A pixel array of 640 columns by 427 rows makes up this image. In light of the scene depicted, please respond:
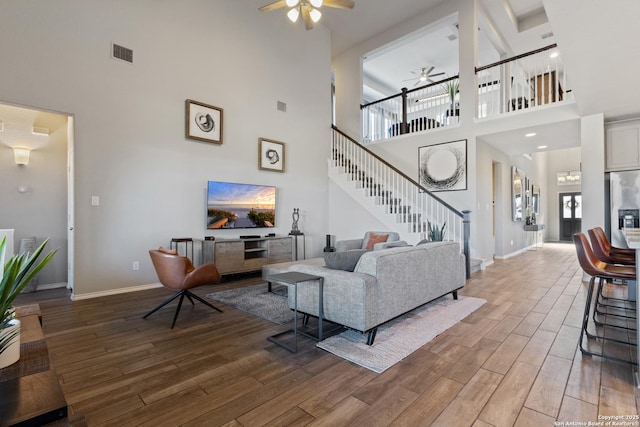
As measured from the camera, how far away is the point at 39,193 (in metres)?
4.42

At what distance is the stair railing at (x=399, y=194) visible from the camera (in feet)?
18.2

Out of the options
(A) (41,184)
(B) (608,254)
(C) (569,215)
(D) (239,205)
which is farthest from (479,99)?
(A) (41,184)

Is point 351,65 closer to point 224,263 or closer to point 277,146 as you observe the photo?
point 277,146

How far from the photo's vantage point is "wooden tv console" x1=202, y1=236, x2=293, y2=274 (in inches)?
189

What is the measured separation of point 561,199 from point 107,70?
48.7 feet

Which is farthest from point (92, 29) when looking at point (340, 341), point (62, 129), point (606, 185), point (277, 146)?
point (606, 185)

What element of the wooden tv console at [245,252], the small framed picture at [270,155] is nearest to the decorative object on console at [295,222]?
the wooden tv console at [245,252]

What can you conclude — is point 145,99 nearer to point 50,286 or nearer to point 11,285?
point 50,286

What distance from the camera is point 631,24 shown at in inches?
102

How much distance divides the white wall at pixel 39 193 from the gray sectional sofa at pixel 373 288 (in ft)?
12.6

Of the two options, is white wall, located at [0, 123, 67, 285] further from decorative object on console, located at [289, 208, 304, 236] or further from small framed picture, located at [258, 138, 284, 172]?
decorative object on console, located at [289, 208, 304, 236]

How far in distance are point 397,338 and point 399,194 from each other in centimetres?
433

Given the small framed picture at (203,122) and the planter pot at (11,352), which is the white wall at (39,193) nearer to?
the small framed picture at (203,122)

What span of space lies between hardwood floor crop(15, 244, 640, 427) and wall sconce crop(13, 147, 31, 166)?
242 cm
